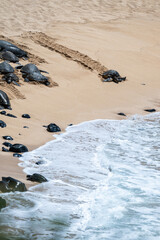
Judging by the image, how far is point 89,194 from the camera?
4.31 meters

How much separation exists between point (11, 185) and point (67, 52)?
27.6 feet

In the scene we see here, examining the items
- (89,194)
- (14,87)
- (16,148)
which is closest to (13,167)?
(16,148)

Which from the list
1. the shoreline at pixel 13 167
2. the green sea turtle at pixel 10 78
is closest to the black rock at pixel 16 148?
the shoreline at pixel 13 167

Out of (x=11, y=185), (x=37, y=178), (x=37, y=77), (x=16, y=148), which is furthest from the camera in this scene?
(x=37, y=77)

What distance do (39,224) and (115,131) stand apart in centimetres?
383

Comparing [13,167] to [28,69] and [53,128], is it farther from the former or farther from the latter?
A: [28,69]

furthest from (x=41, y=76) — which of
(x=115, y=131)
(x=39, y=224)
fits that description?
(x=39, y=224)

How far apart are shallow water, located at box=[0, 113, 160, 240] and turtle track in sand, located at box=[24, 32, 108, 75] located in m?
5.06

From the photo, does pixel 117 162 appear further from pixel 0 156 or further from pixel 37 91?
pixel 37 91

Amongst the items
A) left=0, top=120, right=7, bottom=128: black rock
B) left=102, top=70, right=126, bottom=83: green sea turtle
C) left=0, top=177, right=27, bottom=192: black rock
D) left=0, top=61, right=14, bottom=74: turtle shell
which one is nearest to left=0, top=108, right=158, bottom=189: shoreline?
left=0, top=177, right=27, bottom=192: black rock

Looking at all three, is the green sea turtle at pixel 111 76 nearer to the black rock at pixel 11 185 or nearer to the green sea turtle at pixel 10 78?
the green sea turtle at pixel 10 78

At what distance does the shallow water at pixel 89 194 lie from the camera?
3566 millimetres

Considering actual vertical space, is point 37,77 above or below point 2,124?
above

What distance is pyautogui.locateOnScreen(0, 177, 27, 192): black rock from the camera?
162 inches
